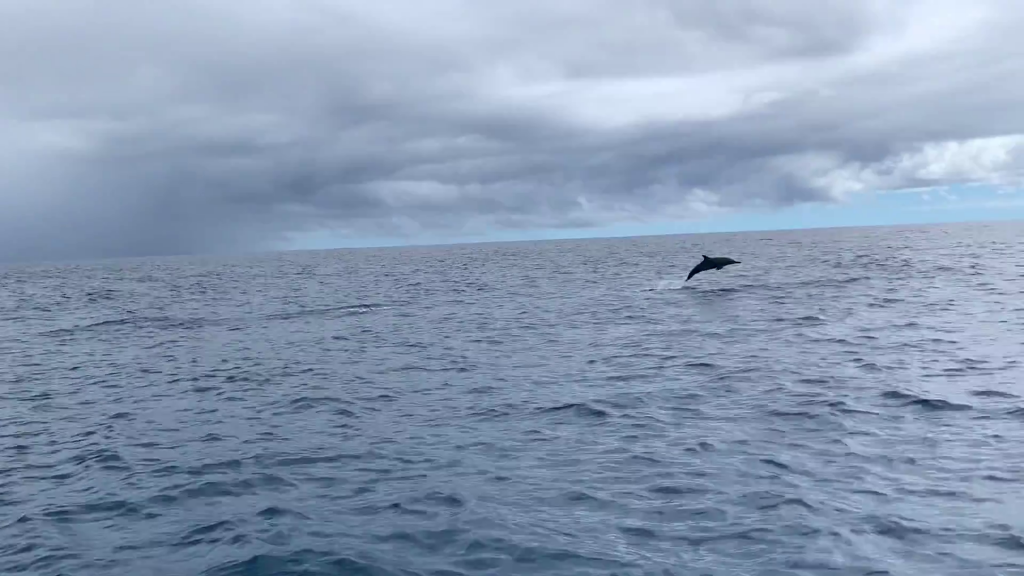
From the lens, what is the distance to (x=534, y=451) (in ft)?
52.5

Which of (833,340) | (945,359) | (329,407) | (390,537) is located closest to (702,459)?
(390,537)

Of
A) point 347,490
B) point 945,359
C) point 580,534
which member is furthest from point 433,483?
point 945,359

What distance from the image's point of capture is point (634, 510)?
41.3ft

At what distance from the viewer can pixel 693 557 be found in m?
10.8

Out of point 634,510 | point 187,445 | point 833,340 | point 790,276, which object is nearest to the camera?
point 634,510

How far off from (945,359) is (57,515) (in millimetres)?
21373

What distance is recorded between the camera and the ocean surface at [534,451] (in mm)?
11305

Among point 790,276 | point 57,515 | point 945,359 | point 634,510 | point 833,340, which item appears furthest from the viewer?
point 790,276

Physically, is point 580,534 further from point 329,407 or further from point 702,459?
point 329,407

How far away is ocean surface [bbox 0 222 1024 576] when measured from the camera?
1130 centimetres

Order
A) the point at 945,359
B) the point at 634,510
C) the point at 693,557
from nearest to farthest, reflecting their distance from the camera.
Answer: the point at 693,557, the point at 634,510, the point at 945,359

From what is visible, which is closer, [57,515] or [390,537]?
[390,537]

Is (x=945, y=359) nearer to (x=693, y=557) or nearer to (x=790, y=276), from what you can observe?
(x=693, y=557)

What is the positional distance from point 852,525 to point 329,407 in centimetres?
1292
